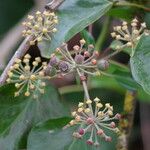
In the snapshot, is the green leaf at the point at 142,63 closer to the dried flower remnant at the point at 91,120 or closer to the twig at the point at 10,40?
the dried flower remnant at the point at 91,120

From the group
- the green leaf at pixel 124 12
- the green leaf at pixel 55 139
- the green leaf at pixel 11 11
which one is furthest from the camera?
the green leaf at pixel 11 11

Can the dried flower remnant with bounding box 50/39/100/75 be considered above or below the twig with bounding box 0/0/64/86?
below

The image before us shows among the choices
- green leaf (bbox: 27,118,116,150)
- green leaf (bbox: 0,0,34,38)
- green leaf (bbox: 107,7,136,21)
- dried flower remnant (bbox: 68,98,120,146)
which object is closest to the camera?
dried flower remnant (bbox: 68,98,120,146)

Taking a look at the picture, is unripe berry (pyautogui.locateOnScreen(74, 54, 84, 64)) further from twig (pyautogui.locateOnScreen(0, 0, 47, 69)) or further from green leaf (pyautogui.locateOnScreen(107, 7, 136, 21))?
twig (pyautogui.locateOnScreen(0, 0, 47, 69))

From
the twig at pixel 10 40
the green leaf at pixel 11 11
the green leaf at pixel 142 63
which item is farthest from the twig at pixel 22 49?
the green leaf at pixel 11 11

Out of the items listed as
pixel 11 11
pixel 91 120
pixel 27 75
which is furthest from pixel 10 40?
pixel 91 120

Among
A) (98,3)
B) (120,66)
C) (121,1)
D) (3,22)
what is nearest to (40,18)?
(98,3)

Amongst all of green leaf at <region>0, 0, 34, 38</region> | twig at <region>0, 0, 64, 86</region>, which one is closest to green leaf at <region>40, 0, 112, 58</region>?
twig at <region>0, 0, 64, 86</region>
